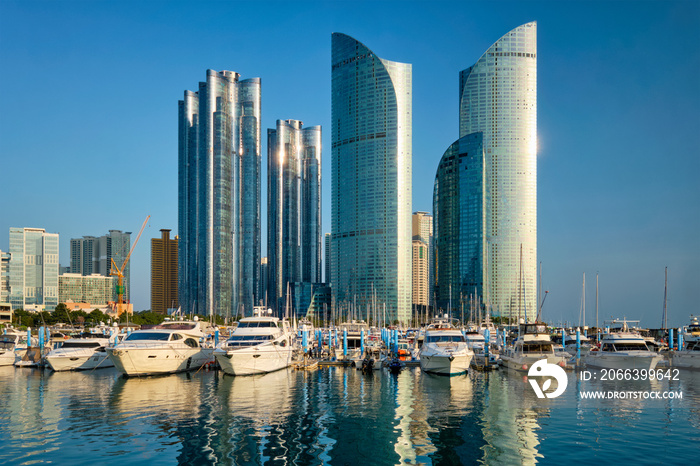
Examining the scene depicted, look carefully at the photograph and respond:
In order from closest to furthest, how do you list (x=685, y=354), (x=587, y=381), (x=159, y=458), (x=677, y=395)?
(x=159, y=458) < (x=677, y=395) < (x=587, y=381) < (x=685, y=354)

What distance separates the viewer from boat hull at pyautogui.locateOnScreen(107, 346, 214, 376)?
48094 millimetres

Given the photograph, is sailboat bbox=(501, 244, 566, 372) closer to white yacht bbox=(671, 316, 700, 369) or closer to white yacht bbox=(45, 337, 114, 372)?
white yacht bbox=(671, 316, 700, 369)

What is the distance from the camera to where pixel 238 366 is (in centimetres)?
4891

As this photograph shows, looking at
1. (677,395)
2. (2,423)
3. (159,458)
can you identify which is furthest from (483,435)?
(2,423)

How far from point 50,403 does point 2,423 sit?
6.20 m

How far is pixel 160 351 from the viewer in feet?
165

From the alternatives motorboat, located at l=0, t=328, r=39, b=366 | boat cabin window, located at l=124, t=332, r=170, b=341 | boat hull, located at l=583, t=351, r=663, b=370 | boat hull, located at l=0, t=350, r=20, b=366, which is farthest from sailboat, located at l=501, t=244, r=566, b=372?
boat hull, located at l=0, t=350, r=20, b=366

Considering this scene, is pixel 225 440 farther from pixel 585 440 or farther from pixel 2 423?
pixel 585 440

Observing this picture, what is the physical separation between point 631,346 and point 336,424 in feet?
120

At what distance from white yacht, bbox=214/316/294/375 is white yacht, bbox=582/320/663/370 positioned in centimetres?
2997

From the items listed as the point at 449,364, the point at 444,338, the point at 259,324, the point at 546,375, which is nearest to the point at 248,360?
the point at 259,324

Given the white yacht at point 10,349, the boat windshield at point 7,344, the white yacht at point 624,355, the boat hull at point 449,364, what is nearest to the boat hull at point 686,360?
the white yacht at point 624,355

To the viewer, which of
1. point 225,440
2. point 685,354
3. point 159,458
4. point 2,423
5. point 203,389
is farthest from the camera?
point 685,354

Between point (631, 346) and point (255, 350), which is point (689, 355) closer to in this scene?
point (631, 346)
